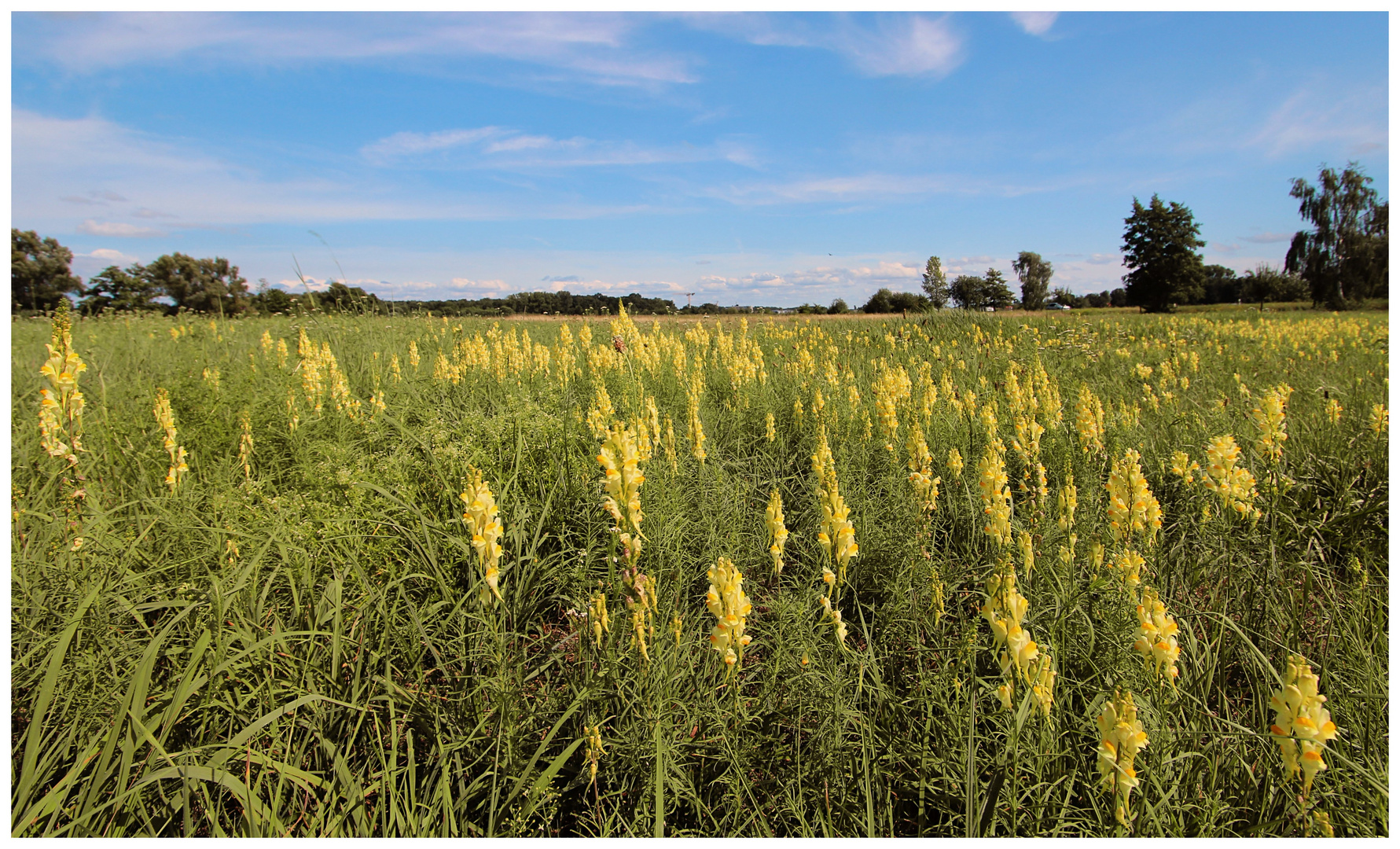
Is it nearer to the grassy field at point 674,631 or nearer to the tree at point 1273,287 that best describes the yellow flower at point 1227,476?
the grassy field at point 674,631

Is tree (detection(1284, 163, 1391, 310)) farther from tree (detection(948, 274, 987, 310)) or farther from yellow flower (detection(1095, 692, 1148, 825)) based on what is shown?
yellow flower (detection(1095, 692, 1148, 825))

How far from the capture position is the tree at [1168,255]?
139ft

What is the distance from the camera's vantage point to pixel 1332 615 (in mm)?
2283

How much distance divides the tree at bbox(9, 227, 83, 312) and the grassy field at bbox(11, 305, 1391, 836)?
2419 millimetres

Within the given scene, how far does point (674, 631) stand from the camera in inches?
65.4

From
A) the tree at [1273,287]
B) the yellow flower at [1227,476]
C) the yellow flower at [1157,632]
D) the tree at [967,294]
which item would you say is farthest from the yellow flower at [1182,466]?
the tree at [1273,287]

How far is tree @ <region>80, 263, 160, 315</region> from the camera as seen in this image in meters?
10.5

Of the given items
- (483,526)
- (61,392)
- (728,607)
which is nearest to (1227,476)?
(728,607)

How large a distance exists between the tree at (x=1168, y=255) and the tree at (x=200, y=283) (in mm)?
50818

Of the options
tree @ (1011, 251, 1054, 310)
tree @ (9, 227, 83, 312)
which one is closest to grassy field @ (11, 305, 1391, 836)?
tree @ (9, 227, 83, 312)

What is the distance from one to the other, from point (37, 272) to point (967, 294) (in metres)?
17.6

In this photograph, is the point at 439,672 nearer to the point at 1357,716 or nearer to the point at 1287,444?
the point at 1357,716

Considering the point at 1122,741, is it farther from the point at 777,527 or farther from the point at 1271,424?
the point at 1271,424

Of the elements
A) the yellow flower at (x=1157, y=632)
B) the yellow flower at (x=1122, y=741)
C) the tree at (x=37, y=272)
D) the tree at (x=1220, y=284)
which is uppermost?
the tree at (x=1220, y=284)
